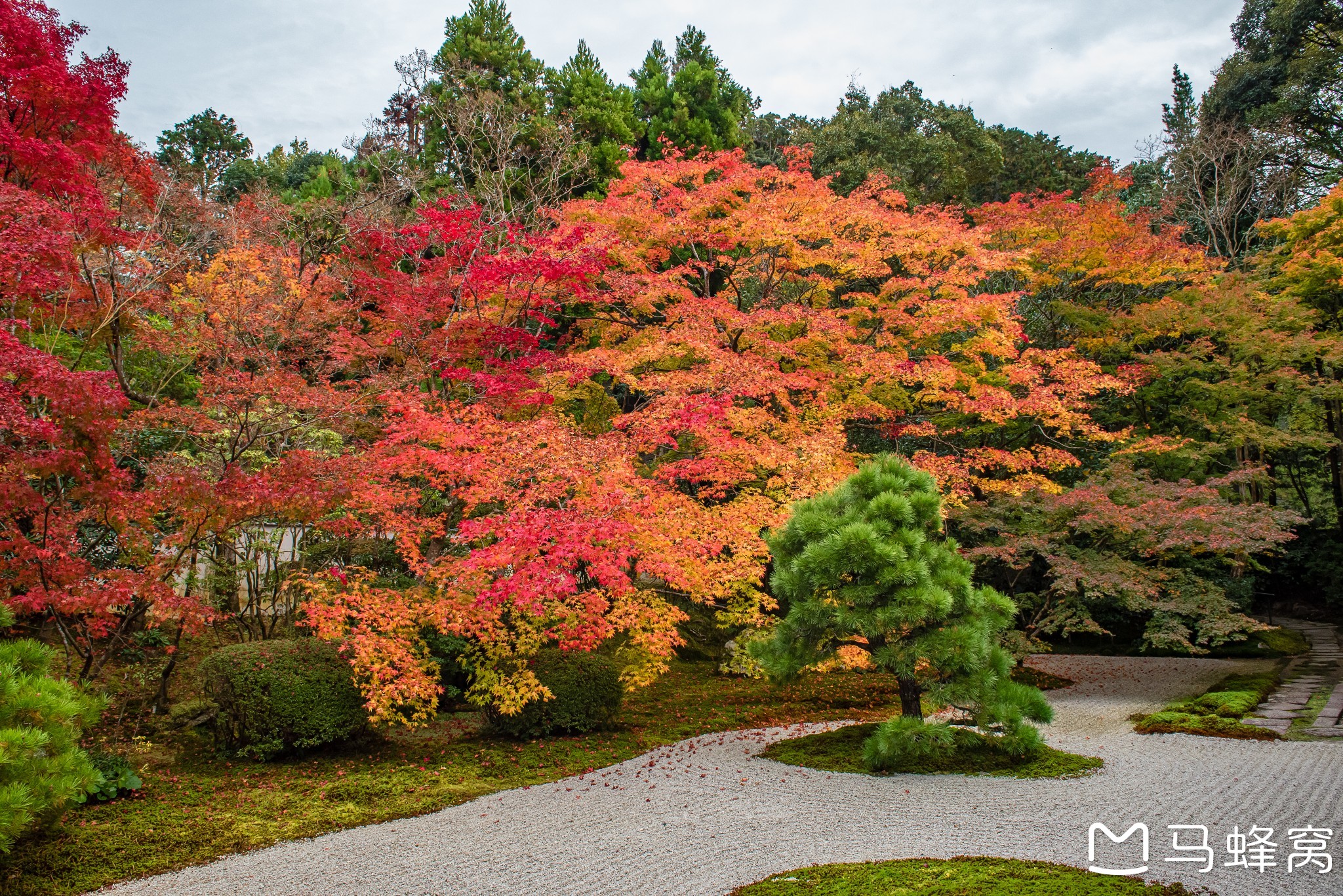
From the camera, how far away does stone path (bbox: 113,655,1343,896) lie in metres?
4.17

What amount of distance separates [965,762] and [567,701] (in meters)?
3.57

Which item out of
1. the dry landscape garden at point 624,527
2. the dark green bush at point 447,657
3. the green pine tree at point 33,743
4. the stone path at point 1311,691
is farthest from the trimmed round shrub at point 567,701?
the stone path at point 1311,691

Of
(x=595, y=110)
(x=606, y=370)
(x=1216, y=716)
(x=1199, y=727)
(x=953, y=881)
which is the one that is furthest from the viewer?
(x=595, y=110)

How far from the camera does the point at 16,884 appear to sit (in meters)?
4.14

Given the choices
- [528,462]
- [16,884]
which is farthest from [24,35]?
[16,884]

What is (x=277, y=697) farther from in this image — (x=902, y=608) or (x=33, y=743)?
(x=902, y=608)

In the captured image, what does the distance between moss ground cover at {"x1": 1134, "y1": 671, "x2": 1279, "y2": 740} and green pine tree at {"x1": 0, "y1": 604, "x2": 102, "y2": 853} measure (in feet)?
29.1

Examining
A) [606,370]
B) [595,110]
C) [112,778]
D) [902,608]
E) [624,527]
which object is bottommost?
[112,778]

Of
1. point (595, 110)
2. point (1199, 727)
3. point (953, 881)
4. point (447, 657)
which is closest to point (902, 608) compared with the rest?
point (953, 881)

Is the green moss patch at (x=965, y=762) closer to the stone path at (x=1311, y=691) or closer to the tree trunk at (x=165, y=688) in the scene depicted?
the stone path at (x=1311, y=691)

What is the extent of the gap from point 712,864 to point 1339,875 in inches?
126

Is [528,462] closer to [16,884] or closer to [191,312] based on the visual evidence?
[16,884]

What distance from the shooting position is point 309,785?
5906mm

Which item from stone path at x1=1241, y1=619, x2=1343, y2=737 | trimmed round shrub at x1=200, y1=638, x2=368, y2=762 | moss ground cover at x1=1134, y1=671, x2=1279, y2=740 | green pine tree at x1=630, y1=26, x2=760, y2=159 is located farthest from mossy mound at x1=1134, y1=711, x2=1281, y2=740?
green pine tree at x1=630, y1=26, x2=760, y2=159
